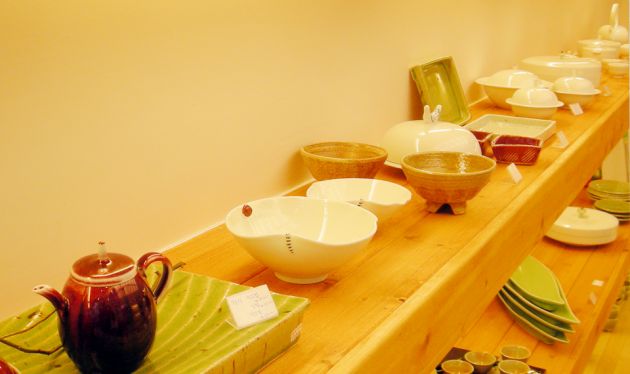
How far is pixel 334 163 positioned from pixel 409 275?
39cm

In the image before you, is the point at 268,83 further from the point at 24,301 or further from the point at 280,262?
the point at 24,301

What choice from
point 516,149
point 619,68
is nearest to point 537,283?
point 516,149

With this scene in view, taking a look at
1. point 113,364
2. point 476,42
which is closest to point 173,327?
point 113,364

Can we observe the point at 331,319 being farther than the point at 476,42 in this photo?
No

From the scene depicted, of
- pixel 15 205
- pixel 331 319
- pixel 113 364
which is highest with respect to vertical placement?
pixel 15 205

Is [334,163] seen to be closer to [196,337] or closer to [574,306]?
[196,337]

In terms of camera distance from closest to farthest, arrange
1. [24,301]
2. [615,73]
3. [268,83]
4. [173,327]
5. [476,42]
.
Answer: [173,327], [24,301], [268,83], [476,42], [615,73]

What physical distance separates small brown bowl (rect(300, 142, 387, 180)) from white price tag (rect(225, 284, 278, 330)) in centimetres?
57

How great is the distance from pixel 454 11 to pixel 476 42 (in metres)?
0.27

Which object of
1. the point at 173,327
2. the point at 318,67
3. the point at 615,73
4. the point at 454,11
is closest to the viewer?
the point at 173,327

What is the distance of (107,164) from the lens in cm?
110

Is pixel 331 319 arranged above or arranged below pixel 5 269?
below

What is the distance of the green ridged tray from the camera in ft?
2.66

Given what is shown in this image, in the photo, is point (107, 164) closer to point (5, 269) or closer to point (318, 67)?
point (5, 269)
